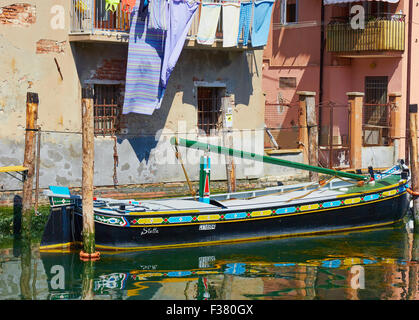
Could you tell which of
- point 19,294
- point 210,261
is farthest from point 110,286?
point 210,261

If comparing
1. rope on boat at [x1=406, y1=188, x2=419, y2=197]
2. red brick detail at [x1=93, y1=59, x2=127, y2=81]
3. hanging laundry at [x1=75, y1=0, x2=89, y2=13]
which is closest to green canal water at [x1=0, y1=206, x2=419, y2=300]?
rope on boat at [x1=406, y1=188, x2=419, y2=197]

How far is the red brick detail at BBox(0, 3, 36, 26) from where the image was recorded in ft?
55.7

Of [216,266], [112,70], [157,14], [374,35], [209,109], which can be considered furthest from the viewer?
[374,35]

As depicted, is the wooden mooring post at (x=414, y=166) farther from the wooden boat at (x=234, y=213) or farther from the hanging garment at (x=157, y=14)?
the hanging garment at (x=157, y=14)

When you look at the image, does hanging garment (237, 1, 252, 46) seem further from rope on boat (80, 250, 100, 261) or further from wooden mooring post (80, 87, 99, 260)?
rope on boat (80, 250, 100, 261)

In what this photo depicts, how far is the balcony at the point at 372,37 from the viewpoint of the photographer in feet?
78.2

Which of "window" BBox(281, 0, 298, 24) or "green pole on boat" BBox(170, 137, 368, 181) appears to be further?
"window" BBox(281, 0, 298, 24)

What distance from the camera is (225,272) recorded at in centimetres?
1456

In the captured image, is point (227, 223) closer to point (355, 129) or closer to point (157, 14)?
point (157, 14)

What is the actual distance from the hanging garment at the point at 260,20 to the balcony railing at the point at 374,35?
5.28 m

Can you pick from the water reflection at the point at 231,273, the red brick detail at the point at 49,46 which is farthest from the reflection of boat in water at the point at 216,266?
the red brick detail at the point at 49,46

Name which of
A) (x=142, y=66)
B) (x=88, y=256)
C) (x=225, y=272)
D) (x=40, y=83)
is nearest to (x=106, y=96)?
(x=142, y=66)

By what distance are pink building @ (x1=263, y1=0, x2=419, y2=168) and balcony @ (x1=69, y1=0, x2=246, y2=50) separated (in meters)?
5.81

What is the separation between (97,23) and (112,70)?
1078 millimetres
